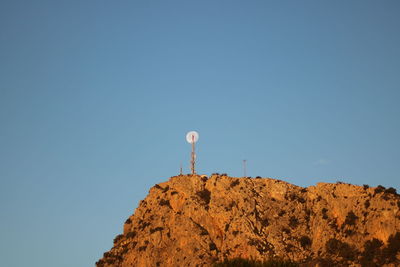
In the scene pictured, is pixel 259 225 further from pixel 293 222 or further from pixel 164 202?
pixel 164 202

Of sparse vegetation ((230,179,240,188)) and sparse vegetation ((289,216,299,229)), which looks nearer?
sparse vegetation ((289,216,299,229))

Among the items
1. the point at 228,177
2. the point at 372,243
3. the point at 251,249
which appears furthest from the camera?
the point at 228,177

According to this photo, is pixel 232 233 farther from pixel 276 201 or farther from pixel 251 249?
pixel 276 201

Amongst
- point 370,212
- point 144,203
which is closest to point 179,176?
point 144,203

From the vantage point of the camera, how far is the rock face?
172 feet

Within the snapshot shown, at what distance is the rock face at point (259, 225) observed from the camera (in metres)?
52.4

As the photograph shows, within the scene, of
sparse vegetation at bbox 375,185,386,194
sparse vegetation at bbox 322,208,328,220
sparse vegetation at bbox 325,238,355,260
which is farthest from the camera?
sparse vegetation at bbox 322,208,328,220

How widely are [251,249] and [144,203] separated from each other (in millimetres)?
19179

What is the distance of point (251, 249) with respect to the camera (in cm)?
5462

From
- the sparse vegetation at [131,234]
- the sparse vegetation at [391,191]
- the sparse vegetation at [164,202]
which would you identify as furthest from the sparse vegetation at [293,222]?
the sparse vegetation at [131,234]

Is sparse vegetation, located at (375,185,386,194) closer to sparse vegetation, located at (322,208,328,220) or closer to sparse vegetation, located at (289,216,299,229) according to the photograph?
sparse vegetation, located at (322,208,328,220)

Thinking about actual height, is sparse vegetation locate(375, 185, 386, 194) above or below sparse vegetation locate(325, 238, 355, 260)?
above

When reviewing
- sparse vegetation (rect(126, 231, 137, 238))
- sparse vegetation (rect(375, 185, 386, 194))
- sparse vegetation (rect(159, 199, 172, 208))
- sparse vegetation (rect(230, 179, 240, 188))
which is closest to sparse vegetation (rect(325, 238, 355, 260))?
sparse vegetation (rect(375, 185, 386, 194))

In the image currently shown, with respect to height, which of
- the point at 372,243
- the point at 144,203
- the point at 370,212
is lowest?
the point at 372,243
